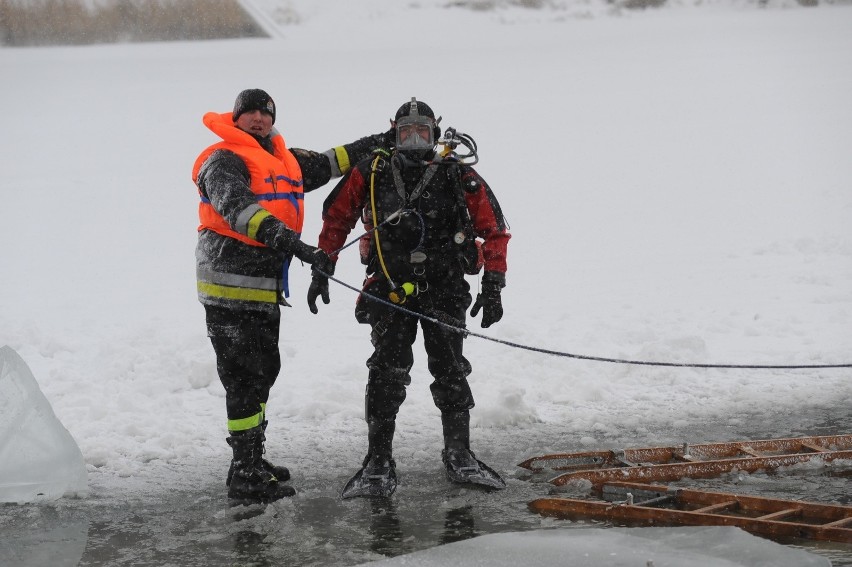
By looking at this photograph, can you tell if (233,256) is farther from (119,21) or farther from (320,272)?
(119,21)

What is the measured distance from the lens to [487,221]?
4.92m

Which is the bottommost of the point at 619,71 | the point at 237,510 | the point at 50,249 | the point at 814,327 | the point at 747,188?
the point at 237,510

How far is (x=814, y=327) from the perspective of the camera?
8.19 meters

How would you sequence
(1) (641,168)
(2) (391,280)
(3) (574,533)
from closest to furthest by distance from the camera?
(3) (574,533) → (2) (391,280) → (1) (641,168)

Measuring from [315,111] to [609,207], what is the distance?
287 inches

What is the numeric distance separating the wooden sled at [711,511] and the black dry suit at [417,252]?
0.94 m

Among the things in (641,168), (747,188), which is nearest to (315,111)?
(641,168)

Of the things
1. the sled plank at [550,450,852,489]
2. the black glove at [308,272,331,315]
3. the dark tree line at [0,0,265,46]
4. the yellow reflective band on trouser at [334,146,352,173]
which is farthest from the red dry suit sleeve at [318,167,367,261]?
the dark tree line at [0,0,265,46]

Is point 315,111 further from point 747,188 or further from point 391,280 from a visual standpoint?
point 391,280

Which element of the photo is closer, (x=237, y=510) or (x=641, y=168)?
(x=237, y=510)

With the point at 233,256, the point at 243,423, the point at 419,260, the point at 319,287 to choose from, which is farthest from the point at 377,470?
the point at 233,256

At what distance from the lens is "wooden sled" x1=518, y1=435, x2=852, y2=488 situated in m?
4.75

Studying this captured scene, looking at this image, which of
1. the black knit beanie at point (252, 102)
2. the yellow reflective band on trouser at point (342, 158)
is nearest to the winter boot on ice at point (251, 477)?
the yellow reflective band on trouser at point (342, 158)

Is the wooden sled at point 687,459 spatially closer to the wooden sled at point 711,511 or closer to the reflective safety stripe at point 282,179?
the wooden sled at point 711,511
